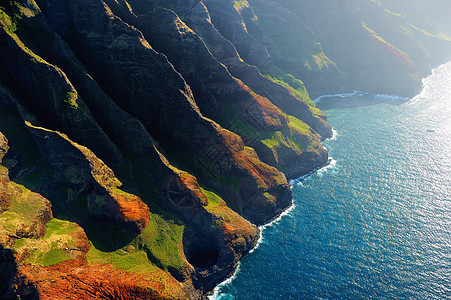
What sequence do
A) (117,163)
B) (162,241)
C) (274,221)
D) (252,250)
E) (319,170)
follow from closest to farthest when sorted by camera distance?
(162,241) → (117,163) → (252,250) → (274,221) → (319,170)

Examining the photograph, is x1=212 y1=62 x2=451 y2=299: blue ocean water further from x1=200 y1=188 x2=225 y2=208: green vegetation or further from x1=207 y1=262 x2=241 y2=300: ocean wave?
x1=200 y1=188 x2=225 y2=208: green vegetation

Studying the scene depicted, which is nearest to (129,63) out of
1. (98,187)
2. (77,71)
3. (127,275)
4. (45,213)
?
(77,71)

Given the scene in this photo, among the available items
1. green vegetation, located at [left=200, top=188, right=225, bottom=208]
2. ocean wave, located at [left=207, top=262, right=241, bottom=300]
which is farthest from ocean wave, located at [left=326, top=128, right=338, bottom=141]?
ocean wave, located at [left=207, top=262, right=241, bottom=300]

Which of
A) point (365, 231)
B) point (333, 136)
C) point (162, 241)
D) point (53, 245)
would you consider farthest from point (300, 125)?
point (53, 245)

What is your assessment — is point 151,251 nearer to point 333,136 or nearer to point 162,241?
point 162,241

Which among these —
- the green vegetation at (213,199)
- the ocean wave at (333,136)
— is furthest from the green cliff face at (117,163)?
the ocean wave at (333,136)

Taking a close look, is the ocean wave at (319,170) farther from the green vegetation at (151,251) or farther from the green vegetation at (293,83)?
the green vegetation at (293,83)

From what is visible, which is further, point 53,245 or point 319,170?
point 319,170
